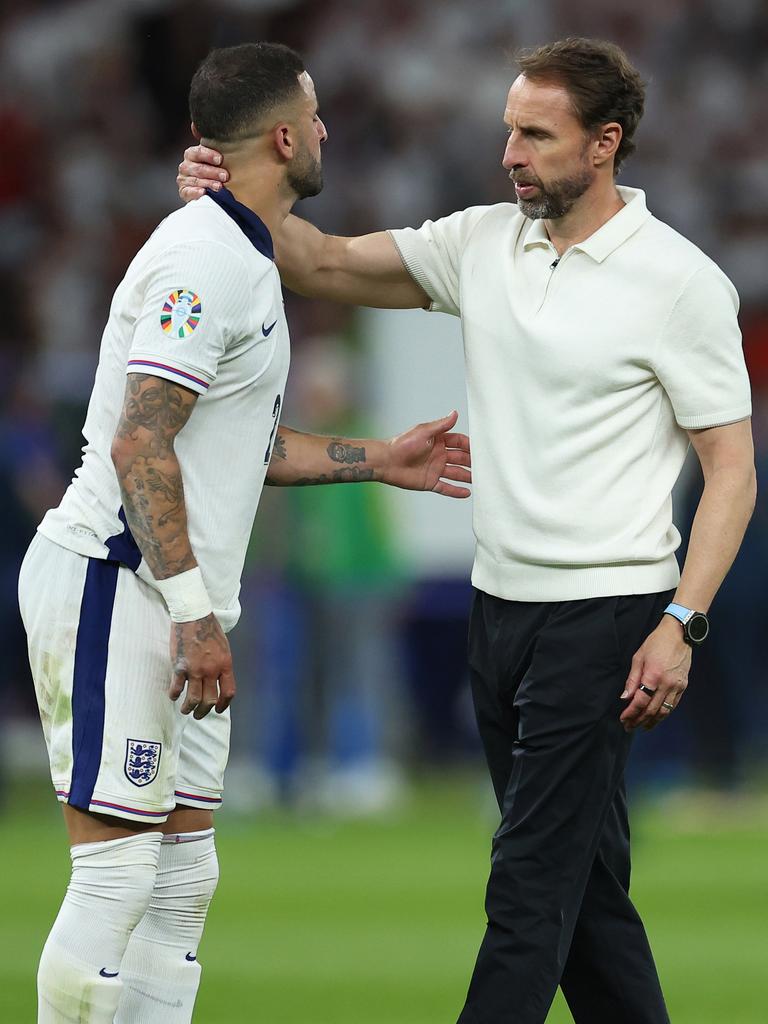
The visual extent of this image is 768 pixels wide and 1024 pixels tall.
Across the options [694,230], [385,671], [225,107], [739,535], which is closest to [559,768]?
[739,535]

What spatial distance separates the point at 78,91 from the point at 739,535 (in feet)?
37.0

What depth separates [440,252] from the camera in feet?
15.9

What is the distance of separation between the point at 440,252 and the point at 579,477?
798 mm

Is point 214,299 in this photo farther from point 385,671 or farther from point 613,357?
point 385,671

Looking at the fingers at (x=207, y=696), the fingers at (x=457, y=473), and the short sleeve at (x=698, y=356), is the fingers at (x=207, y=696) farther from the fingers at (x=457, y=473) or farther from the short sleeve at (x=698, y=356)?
the short sleeve at (x=698, y=356)

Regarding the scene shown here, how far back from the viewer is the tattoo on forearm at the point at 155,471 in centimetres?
412

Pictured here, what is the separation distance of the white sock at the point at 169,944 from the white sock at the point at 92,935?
0.88 ft

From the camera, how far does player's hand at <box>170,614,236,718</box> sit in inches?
165

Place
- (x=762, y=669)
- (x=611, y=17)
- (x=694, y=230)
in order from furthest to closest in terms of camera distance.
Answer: (x=611, y=17) < (x=694, y=230) < (x=762, y=669)

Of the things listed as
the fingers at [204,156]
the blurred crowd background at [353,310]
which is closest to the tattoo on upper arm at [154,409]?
the fingers at [204,156]

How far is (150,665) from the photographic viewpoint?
4.31 m

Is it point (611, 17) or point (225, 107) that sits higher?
point (611, 17)

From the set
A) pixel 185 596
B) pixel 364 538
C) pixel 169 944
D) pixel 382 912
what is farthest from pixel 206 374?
pixel 364 538

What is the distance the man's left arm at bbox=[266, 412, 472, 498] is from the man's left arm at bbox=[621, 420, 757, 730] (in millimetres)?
782
